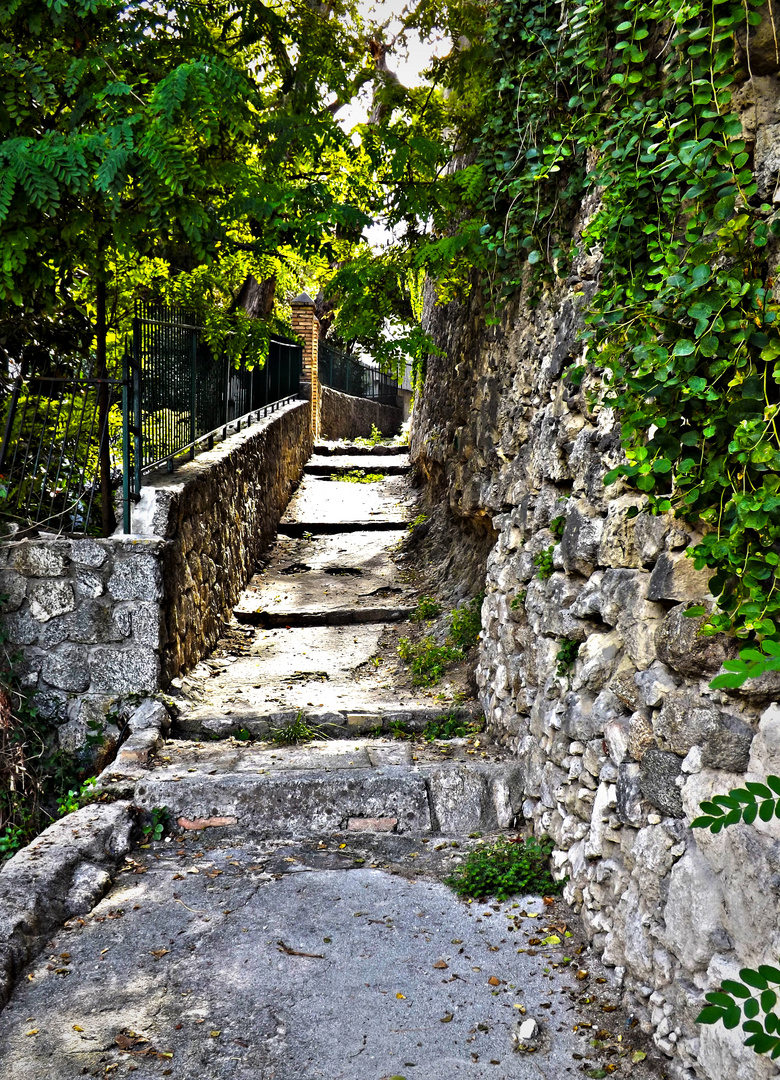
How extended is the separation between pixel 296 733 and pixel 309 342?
10038 mm

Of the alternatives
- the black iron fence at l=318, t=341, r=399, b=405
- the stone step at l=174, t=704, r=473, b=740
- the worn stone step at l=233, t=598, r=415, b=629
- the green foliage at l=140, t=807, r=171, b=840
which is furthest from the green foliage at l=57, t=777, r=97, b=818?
the black iron fence at l=318, t=341, r=399, b=405

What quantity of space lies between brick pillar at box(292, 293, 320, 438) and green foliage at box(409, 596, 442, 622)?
7.16 meters

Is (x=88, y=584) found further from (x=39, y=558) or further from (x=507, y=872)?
(x=507, y=872)

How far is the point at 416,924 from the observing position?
321 cm

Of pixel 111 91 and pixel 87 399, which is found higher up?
pixel 111 91

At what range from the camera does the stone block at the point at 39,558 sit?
4.96m

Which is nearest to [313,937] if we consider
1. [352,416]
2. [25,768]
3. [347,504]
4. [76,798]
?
[76,798]

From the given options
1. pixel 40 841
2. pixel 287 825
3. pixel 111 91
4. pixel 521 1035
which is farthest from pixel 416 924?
pixel 111 91

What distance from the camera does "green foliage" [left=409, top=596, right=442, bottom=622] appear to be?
260 inches

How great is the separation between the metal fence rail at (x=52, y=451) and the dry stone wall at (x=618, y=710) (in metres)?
2.84

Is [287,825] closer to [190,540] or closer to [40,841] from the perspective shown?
[40,841]

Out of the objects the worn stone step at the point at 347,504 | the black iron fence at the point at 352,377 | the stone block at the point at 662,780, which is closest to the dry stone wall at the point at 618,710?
the stone block at the point at 662,780

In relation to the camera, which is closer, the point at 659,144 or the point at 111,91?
the point at 659,144

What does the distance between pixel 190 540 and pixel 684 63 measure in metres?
4.36
